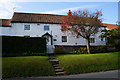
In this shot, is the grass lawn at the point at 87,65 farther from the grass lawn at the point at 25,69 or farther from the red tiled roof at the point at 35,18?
the red tiled roof at the point at 35,18

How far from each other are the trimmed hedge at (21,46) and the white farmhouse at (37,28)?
19.6 feet

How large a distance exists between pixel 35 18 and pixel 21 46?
1017cm

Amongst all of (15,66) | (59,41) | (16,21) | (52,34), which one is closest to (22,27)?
(16,21)

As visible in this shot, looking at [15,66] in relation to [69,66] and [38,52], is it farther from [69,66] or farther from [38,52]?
[38,52]

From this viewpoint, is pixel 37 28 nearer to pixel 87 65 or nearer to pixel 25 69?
pixel 25 69

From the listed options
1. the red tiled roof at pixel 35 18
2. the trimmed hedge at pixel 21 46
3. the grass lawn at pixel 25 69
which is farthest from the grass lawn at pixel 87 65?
the red tiled roof at pixel 35 18

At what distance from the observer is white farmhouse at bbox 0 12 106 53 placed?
70.2ft

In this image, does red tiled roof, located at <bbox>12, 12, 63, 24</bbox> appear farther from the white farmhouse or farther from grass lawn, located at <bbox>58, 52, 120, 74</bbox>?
grass lawn, located at <bbox>58, 52, 120, 74</bbox>

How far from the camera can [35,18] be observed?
23.7 metres

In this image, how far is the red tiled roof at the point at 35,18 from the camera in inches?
886

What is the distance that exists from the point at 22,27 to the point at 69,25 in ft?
32.5

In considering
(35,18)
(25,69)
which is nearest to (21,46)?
(25,69)

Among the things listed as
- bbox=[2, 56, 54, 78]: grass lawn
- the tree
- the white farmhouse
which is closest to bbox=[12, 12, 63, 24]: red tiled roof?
the white farmhouse

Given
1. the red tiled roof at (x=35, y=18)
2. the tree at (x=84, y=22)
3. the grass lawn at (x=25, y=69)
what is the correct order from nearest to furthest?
the grass lawn at (x=25, y=69)
the tree at (x=84, y=22)
the red tiled roof at (x=35, y=18)
